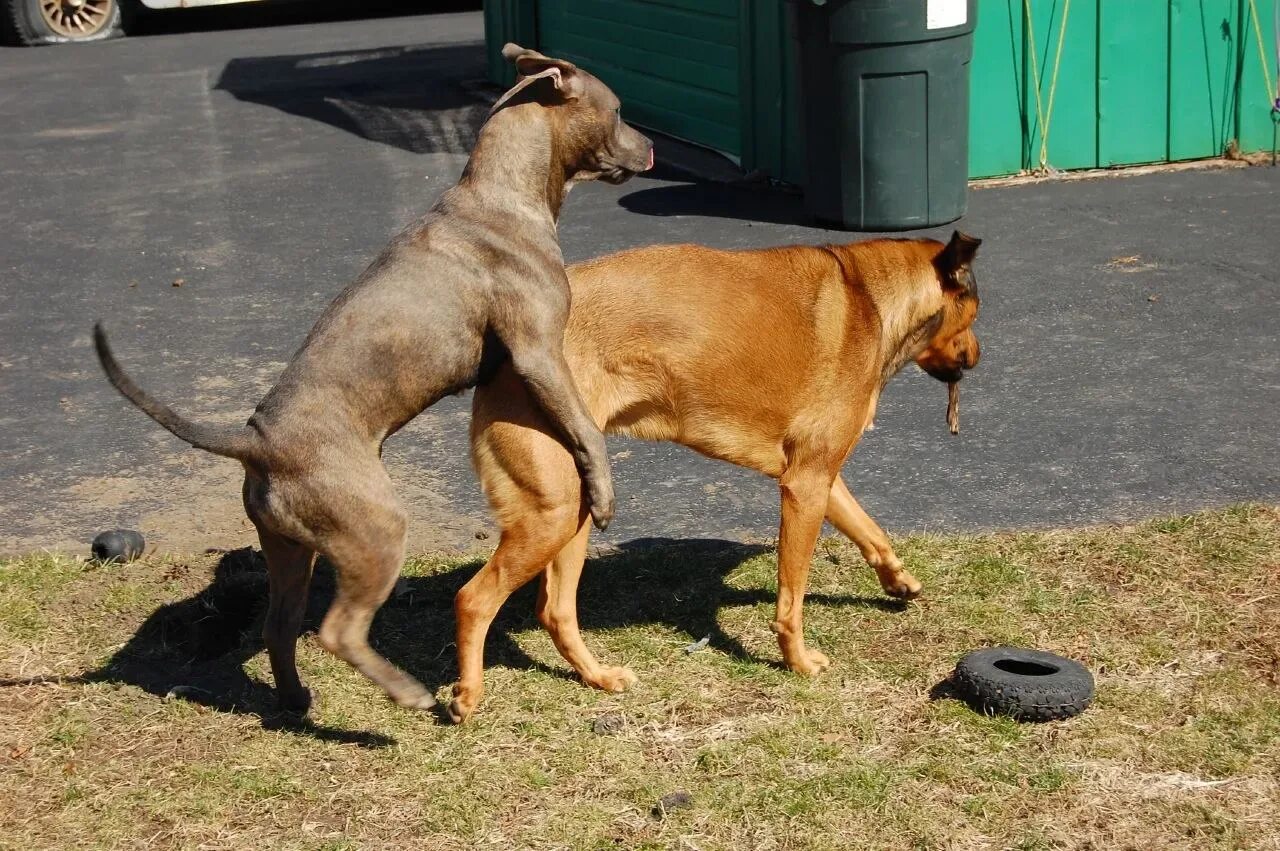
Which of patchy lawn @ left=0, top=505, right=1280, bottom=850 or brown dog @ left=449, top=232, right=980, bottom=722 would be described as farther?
brown dog @ left=449, top=232, right=980, bottom=722

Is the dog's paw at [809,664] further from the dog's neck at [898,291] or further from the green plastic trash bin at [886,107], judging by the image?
the green plastic trash bin at [886,107]

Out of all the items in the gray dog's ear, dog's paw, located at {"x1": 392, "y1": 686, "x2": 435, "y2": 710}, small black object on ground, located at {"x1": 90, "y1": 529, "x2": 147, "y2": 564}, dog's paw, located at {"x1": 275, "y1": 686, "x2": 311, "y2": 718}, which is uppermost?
the gray dog's ear

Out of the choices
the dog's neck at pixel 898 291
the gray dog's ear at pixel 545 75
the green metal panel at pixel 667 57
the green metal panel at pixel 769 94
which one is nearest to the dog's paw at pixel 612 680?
the dog's neck at pixel 898 291

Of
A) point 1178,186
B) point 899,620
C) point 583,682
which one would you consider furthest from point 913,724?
point 1178,186

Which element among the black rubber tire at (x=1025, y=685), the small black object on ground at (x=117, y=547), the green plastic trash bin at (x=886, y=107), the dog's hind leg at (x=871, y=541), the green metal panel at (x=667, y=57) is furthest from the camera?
the green metal panel at (x=667, y=57)

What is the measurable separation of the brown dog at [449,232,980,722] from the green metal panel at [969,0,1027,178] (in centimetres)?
663

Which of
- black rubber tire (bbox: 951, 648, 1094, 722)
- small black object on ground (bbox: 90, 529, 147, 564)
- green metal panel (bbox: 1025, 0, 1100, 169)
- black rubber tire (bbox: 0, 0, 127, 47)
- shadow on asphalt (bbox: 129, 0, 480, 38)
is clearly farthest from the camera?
shadow on asphalt (bbox: 129, 0, 480, 38)

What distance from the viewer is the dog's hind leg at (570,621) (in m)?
5.25

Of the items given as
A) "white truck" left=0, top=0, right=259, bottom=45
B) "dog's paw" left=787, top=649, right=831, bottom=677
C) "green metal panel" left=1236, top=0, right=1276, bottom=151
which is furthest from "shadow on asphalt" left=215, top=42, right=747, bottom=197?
"dog's paw" left=787, top=649, right=831, bottom=677

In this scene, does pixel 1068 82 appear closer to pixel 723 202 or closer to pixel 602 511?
pixel 723 202

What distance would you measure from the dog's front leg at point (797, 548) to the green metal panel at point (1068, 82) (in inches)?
306

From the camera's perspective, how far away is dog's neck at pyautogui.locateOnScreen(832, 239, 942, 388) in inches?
217

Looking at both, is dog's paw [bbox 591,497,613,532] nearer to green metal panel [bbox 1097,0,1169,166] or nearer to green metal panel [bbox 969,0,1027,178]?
green metal panel [bbox 969,0,1027,178]

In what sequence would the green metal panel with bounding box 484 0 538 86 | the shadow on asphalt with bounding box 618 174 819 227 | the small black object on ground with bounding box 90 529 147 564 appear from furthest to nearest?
the green metal panel with bounding box 484 0 538 86, the shadow on asphalt with bounding box 618 174 819 227, the small black object on ground with bounding box 90 529 147 564
